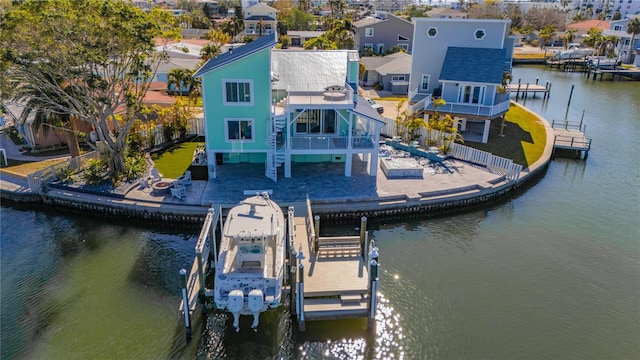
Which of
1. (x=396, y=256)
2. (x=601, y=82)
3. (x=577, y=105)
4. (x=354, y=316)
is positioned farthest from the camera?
(x=601, y=82)

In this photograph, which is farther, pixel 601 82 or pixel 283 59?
pixel 601 82

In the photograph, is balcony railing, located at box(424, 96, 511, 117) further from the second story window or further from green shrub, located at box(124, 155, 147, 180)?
green shrub, located at box(124, 155, 147, 180)

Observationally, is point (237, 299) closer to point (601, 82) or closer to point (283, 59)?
point (283, 59)

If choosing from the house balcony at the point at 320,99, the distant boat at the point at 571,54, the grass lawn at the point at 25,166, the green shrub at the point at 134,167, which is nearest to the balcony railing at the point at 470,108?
the house balcony at the point at 320,99

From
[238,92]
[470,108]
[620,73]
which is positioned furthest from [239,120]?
[620,73]

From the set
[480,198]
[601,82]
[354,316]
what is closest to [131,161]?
[354,316]

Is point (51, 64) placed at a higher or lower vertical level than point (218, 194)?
higher
